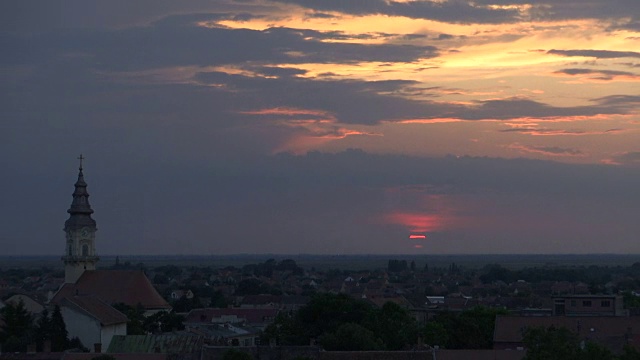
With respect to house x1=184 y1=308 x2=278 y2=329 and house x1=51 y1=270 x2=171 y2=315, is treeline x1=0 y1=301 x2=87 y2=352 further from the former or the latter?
house x1=51 y1=270 x2=171 y2=315

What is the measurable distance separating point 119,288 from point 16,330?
28494mm

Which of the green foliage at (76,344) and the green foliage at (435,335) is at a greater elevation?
the green foliage at (435,335)

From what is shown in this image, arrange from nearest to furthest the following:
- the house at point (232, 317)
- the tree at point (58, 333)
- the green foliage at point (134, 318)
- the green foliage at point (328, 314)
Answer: the tree at point (58, 333)
the green foliage at point (328, 314)
the green foliage at point (134, 318)
the house at point (232, 317)

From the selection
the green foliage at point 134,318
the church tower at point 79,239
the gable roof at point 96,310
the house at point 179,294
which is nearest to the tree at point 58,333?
the gable roof at point 96,310

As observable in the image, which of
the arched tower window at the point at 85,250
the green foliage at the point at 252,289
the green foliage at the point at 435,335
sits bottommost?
the green foliage at the point at 435,335

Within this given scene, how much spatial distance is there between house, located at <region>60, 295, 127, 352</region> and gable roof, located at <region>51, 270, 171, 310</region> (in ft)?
79.2

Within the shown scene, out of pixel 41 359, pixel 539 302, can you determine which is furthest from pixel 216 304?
pixel 41 359

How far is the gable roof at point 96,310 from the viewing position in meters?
75.9

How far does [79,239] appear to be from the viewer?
108 metres

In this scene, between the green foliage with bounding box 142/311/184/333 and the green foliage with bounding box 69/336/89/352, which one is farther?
the green foliage with bounding box 142/311/184/333

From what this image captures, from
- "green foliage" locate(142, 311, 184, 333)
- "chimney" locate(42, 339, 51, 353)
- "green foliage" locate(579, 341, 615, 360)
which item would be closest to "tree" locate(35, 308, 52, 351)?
"chimney" locate(42, 339, 51, 353)

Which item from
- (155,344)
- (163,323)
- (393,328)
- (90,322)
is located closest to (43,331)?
(90,322)

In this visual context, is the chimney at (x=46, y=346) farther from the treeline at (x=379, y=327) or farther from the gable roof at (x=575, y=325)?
the gable roof at (x=575, y=325)

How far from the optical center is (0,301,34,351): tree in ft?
229
